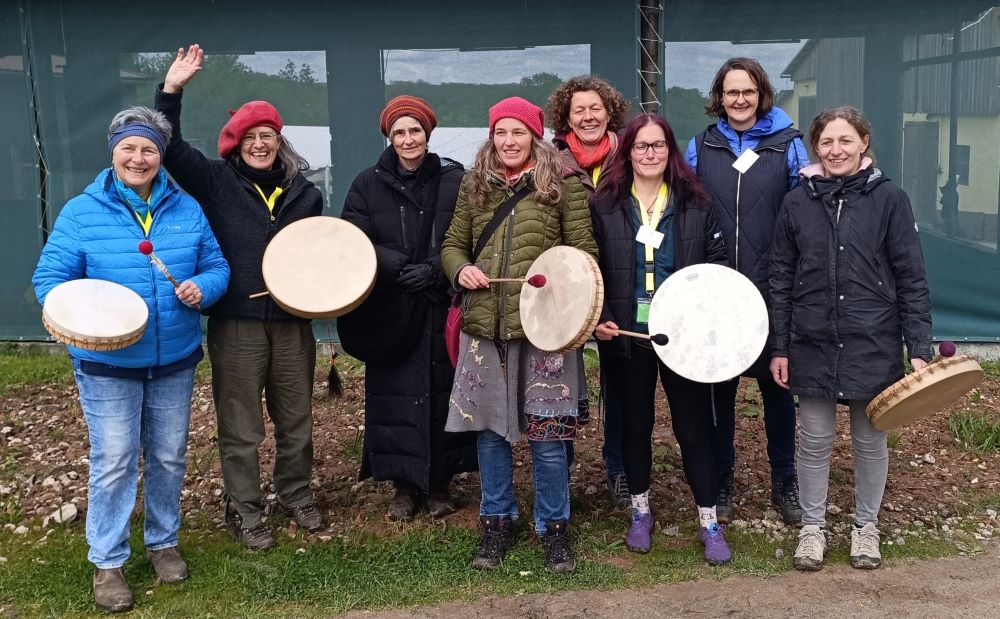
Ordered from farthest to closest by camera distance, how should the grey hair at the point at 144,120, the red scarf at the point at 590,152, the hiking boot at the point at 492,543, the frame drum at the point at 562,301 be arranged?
the red scarf at the point at 590,152 → the hiking boot at the point at 492,543 → the grey hair at the point at 144,120 → the frame drum at the point at 562,301

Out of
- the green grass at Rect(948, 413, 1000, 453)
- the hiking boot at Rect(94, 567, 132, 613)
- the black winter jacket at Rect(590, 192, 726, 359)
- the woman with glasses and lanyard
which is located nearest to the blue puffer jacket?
the hiking boot at Rect(94, 567, 132, 613)

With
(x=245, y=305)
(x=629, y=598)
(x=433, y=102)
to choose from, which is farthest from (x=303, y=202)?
(x=433, y=102)

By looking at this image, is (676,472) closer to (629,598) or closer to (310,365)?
(629,598)

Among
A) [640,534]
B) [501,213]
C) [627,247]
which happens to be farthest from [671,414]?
[501,213]

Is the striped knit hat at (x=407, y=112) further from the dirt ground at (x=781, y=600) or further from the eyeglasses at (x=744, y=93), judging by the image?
the dirt ground at (x=781, y=600)

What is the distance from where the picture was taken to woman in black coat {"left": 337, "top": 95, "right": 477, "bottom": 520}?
3830 mm

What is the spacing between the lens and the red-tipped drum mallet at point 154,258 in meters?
3.27

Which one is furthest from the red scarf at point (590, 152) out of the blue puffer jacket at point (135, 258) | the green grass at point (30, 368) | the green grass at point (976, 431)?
the green grass at point (30, 368)

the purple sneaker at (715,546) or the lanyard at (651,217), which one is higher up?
the lanyard at (651,217)

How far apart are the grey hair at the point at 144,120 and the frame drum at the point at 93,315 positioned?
1.92 ft

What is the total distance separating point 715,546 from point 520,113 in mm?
1916

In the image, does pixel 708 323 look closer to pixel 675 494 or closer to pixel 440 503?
pixel 675 494

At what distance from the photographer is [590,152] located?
390cm

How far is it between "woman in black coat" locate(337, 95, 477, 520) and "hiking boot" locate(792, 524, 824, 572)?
1489mm
